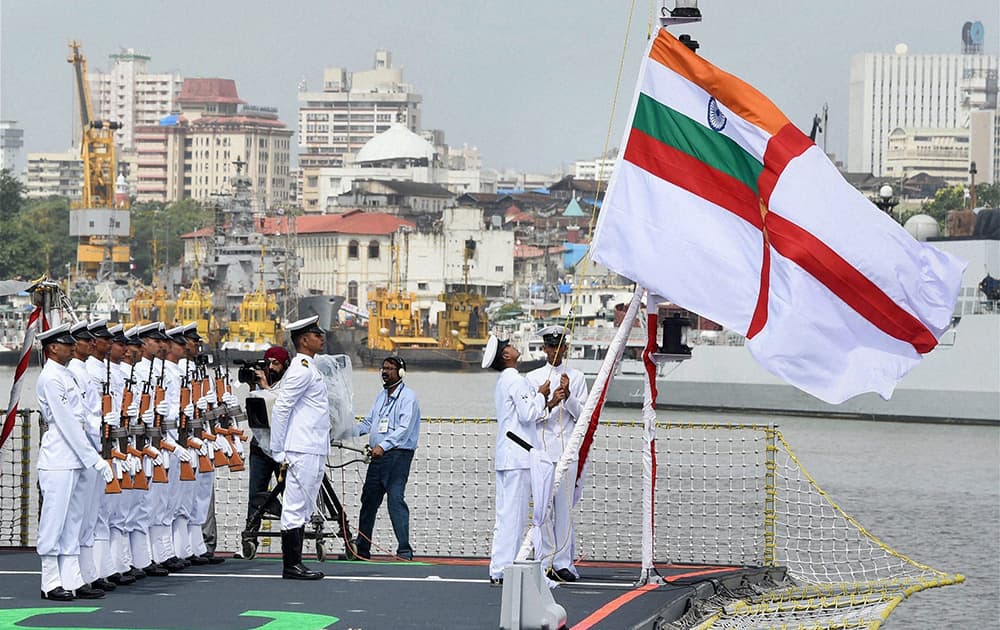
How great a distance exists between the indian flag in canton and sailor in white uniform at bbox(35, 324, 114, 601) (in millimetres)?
3420

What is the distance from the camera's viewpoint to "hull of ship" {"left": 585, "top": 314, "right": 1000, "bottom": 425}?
57.0 metres

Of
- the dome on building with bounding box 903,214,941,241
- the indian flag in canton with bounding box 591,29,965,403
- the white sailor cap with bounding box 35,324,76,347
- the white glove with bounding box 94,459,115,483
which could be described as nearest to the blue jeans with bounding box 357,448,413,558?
the white glove with bounding box 94,459,115,483

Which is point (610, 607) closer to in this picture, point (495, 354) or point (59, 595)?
point (495, 354)

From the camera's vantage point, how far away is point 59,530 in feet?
37.6

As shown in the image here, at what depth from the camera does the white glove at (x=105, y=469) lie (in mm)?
11547

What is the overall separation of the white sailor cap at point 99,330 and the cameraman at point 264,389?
159cm

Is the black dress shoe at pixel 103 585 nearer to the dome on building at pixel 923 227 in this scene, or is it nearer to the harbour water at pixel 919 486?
the harbour water at pixel 919 486

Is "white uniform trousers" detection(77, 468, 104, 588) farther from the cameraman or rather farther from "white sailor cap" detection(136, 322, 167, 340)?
the cameraman

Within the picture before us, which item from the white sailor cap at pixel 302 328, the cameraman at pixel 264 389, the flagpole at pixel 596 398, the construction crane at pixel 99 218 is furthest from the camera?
the construction crane at pixel 99 218

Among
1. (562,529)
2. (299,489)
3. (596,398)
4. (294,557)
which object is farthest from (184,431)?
(596,398)

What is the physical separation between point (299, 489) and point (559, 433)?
1.85 metres

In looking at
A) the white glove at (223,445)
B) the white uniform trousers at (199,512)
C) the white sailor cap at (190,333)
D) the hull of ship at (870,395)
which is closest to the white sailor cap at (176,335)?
the white sailor cap at (190,333)

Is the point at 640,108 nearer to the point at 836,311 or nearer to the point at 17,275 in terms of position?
the point at 836,311

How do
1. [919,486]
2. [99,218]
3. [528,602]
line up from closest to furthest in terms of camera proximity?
[528,602] → [919,486] → [99,218]
